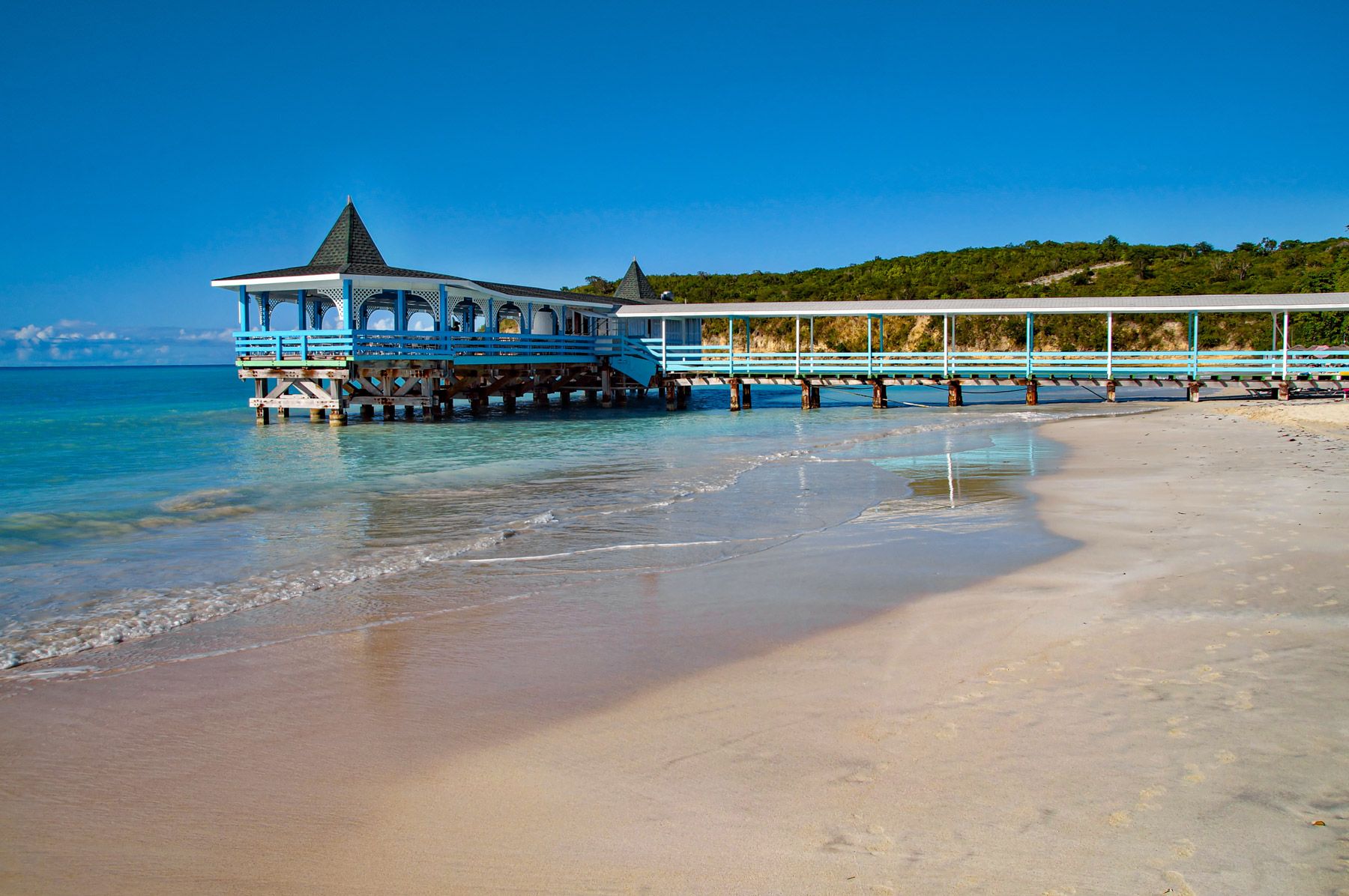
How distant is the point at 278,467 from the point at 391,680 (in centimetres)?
1502

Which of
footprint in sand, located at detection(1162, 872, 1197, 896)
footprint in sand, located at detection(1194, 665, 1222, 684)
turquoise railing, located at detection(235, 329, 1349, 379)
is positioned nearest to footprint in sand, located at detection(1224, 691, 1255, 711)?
footprint in sand, located at detection(1194, 665, 1222, 684)

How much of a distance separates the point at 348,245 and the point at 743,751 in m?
28.0

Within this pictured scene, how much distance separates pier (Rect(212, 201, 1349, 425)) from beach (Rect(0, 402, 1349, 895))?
23334 millimetres

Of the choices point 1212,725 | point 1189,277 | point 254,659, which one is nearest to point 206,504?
point 254,659

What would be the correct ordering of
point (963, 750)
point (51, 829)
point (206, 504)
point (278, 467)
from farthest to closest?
point (278, 467)
point (206, 504)
point (963, 750)
point (51, 829)

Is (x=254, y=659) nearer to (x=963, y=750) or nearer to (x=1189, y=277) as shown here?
(x=963, y=750)

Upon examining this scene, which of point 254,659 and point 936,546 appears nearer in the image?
point 254,659

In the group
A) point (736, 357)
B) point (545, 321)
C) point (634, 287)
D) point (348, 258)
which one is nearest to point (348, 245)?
point (348, 258)

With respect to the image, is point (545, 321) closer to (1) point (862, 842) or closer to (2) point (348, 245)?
(2) point (348, 245)

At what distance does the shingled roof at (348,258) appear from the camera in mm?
28266

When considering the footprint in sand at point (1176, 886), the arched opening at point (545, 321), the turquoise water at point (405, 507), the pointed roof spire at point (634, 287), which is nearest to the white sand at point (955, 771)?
the footprint in sand at point (1176, 886)

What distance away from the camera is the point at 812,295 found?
249 feet

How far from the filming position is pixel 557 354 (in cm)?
3409

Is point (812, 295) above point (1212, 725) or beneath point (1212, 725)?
above
